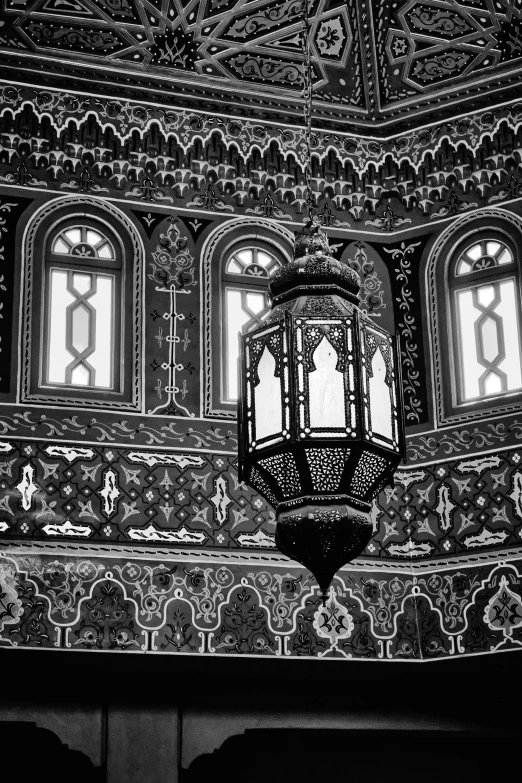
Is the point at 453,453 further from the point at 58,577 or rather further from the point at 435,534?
the point at 58,577

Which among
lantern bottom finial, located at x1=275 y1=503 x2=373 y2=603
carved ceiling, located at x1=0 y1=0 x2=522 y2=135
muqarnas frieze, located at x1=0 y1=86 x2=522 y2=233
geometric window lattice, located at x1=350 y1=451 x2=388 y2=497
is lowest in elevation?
lantern bottom finial, located at x1=275 y1=503 x2=373 y2=603

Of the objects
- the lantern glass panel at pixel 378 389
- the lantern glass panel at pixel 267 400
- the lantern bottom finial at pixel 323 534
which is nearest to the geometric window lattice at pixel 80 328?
the lantern glass panel at pixel 267 400

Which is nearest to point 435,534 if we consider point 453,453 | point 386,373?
point 453,453

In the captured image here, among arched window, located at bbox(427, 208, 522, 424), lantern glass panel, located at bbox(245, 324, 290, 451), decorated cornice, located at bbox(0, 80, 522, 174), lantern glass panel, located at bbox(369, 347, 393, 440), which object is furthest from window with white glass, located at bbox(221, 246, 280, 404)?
lantern glass panel, located at bbox(369, 347, 393, 440)

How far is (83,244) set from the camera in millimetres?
7754

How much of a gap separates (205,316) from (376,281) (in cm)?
105

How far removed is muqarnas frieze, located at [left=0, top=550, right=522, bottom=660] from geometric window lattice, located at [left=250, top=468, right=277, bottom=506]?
2347 millimetres

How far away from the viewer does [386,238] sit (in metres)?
8.17

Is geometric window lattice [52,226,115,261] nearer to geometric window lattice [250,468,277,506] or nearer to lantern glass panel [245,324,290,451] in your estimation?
lantern glass panel [245,324,290,451]

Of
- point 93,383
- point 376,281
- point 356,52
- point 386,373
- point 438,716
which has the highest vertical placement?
point 356,52

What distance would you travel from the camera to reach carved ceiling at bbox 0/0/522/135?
26.0 ft

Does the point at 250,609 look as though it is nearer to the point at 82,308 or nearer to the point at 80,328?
the point at 80,328

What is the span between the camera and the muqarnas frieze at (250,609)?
6.90m

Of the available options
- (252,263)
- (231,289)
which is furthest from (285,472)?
(252,263)
